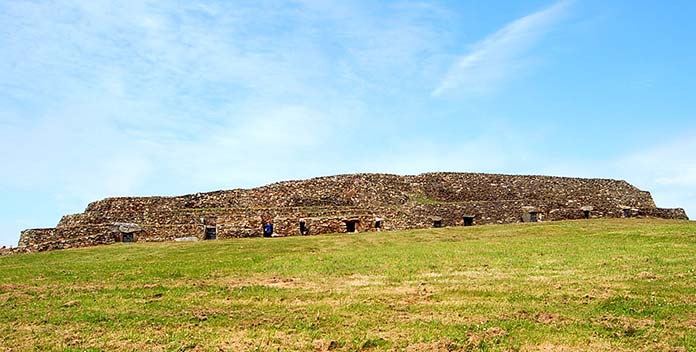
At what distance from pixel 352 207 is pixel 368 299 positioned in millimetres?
27070

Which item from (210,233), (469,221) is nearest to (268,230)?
(210,233)

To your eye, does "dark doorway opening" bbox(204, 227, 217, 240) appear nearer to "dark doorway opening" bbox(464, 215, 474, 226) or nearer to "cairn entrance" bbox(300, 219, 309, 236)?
"cairn entrance" bbox(300, 219, 309, 236)

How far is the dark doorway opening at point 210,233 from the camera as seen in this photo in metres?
36.5

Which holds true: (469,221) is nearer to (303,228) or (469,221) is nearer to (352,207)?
(352,207)

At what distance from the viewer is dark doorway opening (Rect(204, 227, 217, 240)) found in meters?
36.5

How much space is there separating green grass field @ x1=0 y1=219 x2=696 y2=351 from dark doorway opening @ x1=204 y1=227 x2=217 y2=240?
11.0m

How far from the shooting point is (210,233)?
36.6 m

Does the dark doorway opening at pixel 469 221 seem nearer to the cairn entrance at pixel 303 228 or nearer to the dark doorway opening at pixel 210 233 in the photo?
the cairn entrance at pixel 303 228

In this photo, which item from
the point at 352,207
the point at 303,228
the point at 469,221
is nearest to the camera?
the point at 303,228

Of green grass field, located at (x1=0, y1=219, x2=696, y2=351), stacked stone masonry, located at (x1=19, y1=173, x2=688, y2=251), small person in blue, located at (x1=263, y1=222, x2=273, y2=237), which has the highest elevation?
stacked stone masonry, located at (x1=19, y1=173, x2=688, y2=251)

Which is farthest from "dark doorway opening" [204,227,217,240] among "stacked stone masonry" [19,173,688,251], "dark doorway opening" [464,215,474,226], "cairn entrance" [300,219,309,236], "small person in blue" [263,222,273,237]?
"dark doorway opening" [464,215,474,226]

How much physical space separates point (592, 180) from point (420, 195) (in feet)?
55.1

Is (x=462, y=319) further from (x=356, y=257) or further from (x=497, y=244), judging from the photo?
(x=497, y=244)

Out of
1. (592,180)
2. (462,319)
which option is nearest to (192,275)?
(462,319)
